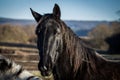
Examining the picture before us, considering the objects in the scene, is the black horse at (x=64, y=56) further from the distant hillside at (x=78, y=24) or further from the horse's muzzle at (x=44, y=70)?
the distant hillside at (x=78, y=24)

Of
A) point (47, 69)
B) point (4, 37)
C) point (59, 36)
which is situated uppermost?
point (59, 36)

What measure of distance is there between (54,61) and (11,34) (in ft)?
52.6

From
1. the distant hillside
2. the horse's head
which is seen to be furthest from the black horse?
the distant hillside

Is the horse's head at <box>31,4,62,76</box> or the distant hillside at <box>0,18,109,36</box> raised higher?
the horse's head at <box>31,4,62,76</box>

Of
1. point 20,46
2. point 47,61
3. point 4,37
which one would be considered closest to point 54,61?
point 47,61

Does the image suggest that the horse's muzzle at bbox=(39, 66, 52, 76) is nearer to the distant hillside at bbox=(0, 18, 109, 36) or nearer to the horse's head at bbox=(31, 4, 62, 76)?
the horse's head at bbox=(31, 4, 62, 76)

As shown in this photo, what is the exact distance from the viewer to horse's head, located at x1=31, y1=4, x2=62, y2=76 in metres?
2.89

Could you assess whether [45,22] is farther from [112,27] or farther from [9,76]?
[112,27]

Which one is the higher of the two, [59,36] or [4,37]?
[59,36]

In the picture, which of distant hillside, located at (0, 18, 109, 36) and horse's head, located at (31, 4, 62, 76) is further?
distant hillside, located at (0, 18, 109, 36)

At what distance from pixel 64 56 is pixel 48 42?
241 mm

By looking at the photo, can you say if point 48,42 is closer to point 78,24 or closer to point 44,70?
point 44,70

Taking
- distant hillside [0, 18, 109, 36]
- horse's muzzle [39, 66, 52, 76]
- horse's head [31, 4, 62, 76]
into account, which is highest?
horse's head [31, 4, 62, 76]

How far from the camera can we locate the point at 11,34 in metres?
18.7
